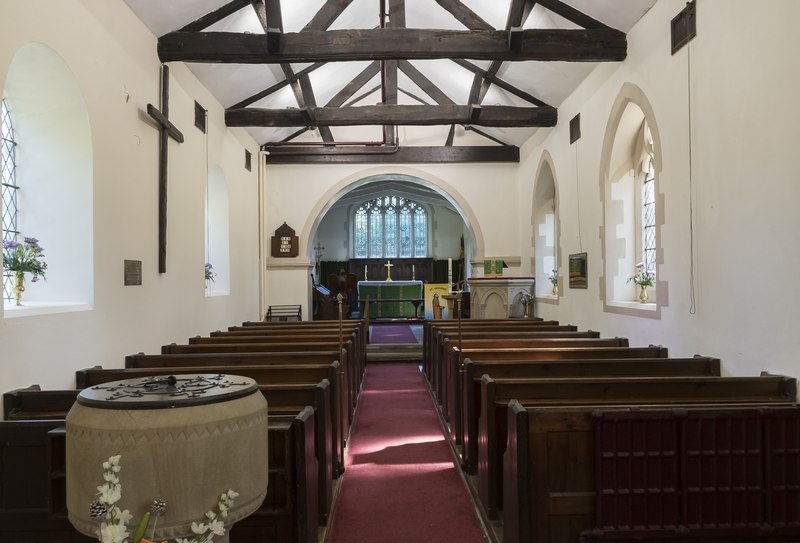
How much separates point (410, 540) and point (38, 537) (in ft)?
5.40

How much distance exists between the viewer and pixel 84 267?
4016 millimetres

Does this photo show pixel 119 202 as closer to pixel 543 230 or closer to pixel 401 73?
pixel 401 73

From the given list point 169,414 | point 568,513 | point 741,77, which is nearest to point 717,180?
point 741,77

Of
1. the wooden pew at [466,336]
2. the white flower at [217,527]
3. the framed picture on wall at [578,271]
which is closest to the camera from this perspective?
the white flower at [217,527]

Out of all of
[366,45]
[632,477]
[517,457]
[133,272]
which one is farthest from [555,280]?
[517,457]

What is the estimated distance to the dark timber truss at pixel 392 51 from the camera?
5.23 metres

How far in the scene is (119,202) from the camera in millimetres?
4496

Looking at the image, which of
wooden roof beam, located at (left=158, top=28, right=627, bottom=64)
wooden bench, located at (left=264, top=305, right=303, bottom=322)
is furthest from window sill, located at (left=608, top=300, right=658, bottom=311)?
wooden bench, located at (left=264, top=305, right=303, bottom=322)

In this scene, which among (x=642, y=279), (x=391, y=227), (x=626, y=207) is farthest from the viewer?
(x=391, y=227)

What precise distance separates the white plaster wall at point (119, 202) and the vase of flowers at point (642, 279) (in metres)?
4.40

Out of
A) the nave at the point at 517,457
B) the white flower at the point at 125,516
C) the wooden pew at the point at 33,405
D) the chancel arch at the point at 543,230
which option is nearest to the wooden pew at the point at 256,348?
the nave at the point at 517,457

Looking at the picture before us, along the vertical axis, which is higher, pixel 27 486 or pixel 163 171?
pixel 163 171

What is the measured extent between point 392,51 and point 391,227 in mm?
12762

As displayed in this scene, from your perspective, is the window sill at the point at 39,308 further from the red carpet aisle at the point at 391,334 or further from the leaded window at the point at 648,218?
the red carpet aisle at the point at 391,334
